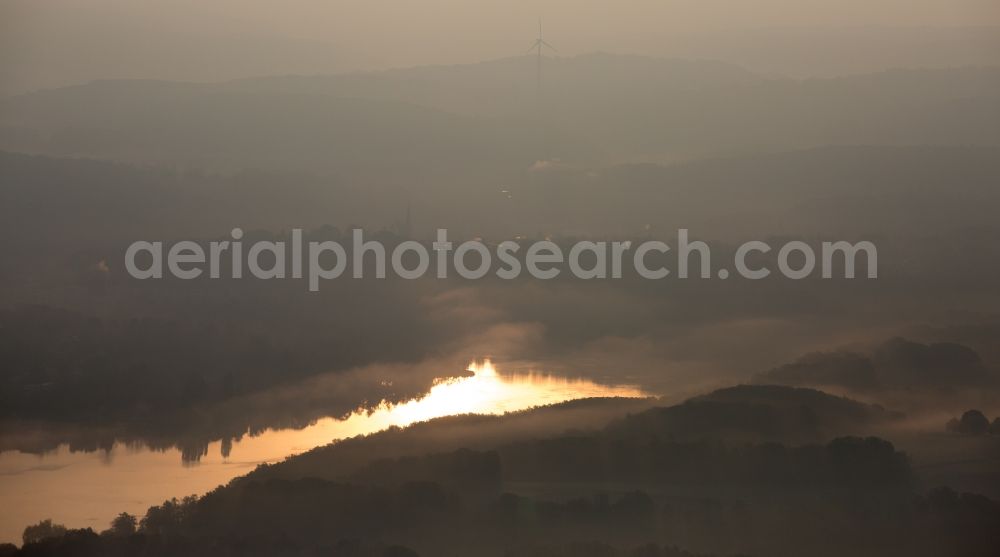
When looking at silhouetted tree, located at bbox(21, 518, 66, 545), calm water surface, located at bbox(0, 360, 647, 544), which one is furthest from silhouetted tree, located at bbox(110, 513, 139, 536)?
silhouetted tree, located at bbox(21, 518, 66, 545)

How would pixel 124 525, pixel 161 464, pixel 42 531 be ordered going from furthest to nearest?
pixel 161 464 → pixel 42 531 → pixel 124 525

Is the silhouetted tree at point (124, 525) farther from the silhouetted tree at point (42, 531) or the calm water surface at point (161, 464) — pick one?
the silhouetted tree at point (42, 531)

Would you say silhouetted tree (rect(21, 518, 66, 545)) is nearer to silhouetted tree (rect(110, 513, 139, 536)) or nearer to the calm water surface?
the calm water surface

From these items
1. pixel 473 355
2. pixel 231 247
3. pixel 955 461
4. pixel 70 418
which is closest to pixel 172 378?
pixel 70 418

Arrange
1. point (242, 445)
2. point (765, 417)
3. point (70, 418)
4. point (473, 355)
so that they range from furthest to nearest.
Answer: point (473, 355) → point (70, 418) → point (242, 445) → point (765, 417)

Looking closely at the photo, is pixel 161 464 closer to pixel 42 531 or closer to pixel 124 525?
pixel 42 531

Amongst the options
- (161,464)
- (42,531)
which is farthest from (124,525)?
(161,464)

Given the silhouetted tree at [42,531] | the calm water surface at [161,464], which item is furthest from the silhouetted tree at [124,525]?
the silhouetted tree at [42,531]

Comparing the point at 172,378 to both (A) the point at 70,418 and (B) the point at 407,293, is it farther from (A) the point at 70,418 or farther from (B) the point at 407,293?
(B) the point at 407,293
